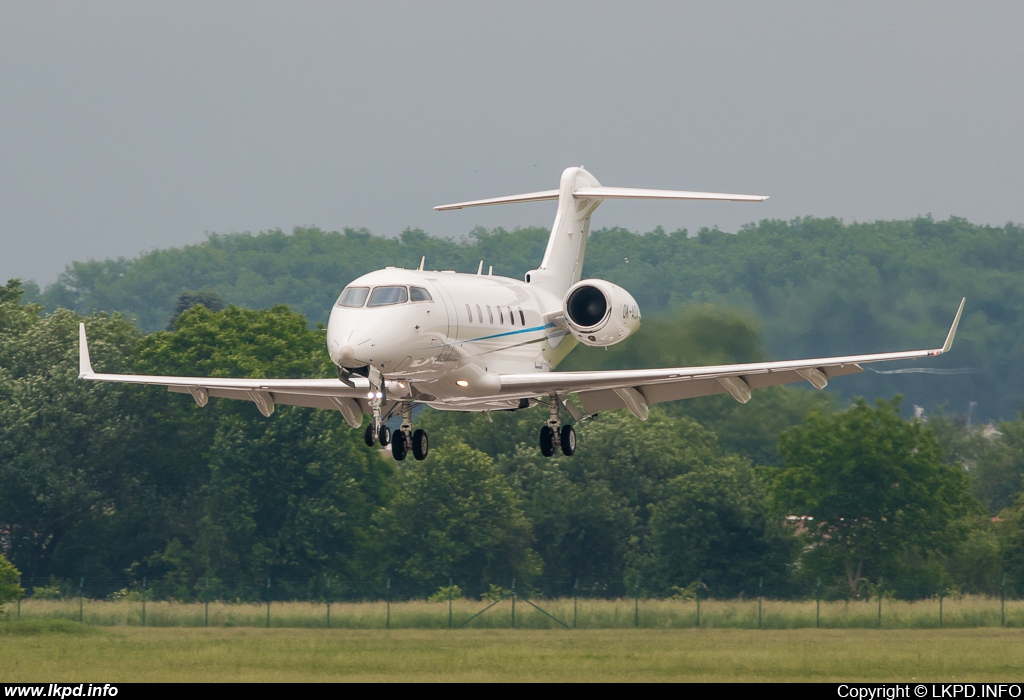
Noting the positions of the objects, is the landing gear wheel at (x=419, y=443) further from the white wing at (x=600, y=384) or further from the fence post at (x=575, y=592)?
the fence post at (x=575, y=592)

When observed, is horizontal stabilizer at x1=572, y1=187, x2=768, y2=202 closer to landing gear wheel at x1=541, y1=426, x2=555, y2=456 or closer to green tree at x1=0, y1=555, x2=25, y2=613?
landing gear wheel at x1=541, y1=426, x2=555, y2=456

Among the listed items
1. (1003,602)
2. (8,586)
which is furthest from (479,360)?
(1003,602)

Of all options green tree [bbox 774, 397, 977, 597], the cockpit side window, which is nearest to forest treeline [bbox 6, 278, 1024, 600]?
green tree [bbox 774, 397, 977, 597]

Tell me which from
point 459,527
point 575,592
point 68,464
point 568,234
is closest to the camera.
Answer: point 568,234

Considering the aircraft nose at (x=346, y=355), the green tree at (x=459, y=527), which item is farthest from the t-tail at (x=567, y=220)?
the green tree at (x=459, y=527)

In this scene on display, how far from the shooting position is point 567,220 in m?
38.1

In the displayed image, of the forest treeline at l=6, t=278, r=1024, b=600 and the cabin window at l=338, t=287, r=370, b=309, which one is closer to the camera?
the cabin window at l=338, t=287, r=370, b=309

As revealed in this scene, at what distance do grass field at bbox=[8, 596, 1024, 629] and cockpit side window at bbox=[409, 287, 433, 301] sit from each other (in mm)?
15318

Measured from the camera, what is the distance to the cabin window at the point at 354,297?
93.7ft

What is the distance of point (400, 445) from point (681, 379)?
554 cm

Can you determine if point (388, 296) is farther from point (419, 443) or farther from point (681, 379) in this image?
point (681, 379)

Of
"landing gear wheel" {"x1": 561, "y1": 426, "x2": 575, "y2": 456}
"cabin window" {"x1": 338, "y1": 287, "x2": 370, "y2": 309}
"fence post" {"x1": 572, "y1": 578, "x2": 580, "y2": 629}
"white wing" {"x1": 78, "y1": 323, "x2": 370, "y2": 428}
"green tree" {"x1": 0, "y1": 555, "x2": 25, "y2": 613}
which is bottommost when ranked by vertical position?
"fence post" {"x1": 572, "y1": 578, "x2": 580, "y2": 629}

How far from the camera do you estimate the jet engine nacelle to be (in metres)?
32.6
